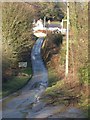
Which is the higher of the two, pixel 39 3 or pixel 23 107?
pixel 39 3

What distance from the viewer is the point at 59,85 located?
21.9m

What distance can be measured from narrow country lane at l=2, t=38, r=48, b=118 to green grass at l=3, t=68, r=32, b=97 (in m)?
0.39

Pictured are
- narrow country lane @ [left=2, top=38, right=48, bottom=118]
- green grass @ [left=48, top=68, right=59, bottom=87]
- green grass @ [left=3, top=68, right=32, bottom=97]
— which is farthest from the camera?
green grass @ [left=48, top=68, right=59, bottom=87]

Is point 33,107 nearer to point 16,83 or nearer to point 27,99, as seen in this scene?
point 27,99

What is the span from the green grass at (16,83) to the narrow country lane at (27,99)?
0.39 meters

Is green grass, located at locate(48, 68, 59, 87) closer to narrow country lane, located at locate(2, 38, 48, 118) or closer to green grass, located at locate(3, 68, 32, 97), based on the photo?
narrow country lane, located at locate(2, 38, 48, 118)

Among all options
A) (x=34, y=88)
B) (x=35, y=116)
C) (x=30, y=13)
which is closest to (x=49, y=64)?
(x=30, y=13)

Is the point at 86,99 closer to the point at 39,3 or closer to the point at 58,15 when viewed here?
the point at 39,3

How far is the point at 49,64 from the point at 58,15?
13542 mm

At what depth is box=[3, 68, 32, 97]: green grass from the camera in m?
21.4

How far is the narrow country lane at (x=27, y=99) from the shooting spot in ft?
50.1

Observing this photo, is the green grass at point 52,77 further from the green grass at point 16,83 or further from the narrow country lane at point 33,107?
the green grass at point 16,83

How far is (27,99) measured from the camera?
18656mm

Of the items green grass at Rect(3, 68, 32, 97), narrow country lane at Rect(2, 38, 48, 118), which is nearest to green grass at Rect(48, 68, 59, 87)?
narrow country lane at Rect(2, 38, 48, 118)
